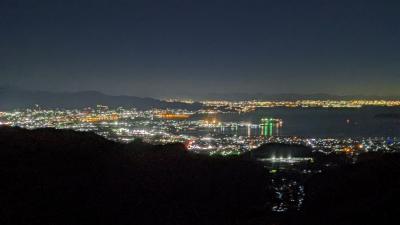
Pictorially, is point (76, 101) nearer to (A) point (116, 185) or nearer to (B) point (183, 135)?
(B) point (183, 135)

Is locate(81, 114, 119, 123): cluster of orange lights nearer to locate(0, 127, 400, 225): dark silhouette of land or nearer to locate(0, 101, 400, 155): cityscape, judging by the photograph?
locate(0, 101, 400, 155): cityscape

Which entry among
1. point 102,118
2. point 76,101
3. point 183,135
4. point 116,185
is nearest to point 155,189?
point 116,185

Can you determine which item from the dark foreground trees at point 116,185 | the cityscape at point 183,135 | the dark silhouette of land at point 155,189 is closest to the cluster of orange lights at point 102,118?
the cityscape at point 183,135

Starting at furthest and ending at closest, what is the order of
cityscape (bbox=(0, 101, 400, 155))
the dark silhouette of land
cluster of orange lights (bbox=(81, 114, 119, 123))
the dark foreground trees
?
cluster of orange lights (bbox=(81, 114, 119, 123)), cityscape (bbox=(0, 101, 400, 155)), the dark foreground trees, the dark silhouette of land

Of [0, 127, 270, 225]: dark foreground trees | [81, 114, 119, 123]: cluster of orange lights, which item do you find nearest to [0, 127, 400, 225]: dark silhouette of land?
[0, 127, 270, 225]: dark foreground trees

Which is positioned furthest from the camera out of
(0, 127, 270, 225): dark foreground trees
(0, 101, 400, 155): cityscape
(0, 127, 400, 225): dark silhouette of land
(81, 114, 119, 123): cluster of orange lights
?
(81, 114, 119, 123): cluster of orange lights

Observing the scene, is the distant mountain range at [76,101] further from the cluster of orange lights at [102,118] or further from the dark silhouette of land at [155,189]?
the dark silhouette of land at [155,189]

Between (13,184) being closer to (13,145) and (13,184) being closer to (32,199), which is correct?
(32,199)

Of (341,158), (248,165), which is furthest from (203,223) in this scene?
(341,158)
